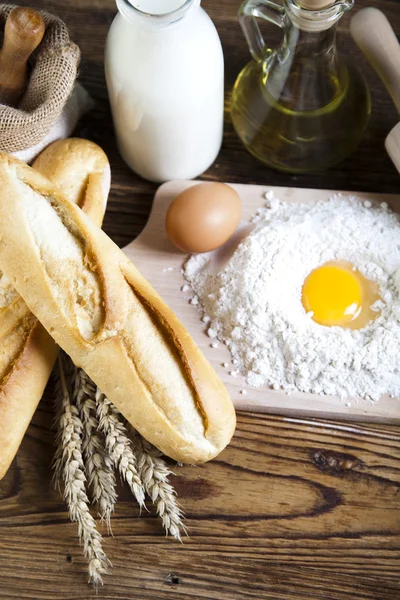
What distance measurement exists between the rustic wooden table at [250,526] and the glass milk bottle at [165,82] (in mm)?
586

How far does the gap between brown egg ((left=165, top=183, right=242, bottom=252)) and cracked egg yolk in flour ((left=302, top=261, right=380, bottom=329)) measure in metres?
0.20

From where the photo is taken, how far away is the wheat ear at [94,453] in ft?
4.42

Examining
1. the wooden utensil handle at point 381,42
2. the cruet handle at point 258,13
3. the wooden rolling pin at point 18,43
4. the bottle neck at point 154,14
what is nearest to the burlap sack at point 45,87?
the wooden rolling pin at point 18,43

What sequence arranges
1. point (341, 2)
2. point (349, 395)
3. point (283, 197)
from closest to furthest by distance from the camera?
point (341, 2), point (349, 395), point (283, 197)

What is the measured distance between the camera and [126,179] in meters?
1.63

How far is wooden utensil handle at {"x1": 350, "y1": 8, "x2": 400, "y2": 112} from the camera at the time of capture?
57.1 inches

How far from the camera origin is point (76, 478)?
1324 millimetres

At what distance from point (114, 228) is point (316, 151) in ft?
1.59

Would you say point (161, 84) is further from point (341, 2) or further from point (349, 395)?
point (349, 395)

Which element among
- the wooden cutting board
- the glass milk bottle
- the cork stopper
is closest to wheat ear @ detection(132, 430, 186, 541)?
the wooden cutting board

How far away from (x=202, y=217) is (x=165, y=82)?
27 cm

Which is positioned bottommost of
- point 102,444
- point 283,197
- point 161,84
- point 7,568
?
point 7,568

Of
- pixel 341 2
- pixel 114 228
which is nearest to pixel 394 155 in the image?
pixel 341 2

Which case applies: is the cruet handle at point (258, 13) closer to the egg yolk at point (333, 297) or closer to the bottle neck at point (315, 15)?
the bottle neck at point (315, 15)
